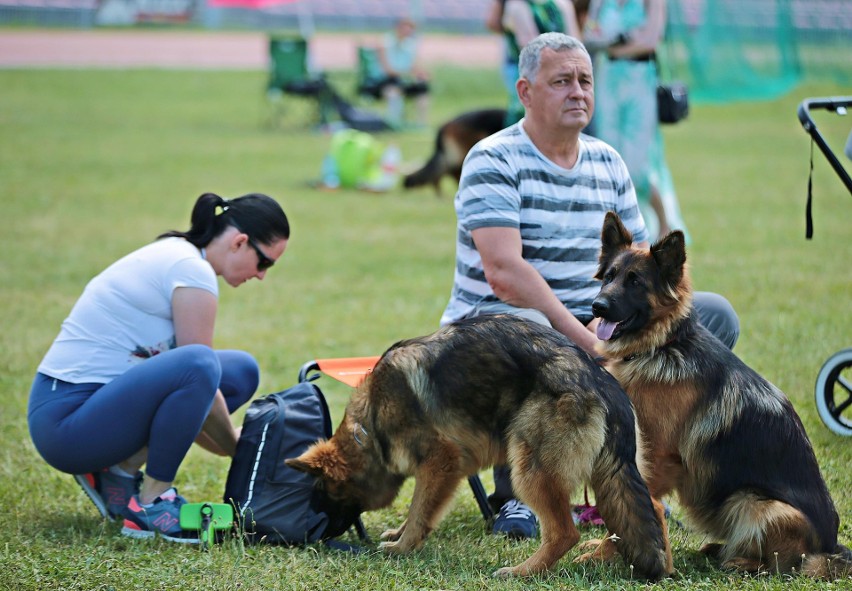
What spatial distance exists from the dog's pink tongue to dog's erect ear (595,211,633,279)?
220 mm

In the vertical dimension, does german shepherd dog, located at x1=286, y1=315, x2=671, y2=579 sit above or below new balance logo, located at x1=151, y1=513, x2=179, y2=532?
above

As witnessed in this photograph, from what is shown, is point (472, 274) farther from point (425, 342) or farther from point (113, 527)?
point (113, 527)

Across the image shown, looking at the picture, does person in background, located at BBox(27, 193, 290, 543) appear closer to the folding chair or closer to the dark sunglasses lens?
the dark sunglasses lens

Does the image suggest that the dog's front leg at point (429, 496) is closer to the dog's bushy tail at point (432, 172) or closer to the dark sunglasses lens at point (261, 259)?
the dark sunglasses lens at point (261, 259)

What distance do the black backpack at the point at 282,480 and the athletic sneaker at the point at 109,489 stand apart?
1.52ft

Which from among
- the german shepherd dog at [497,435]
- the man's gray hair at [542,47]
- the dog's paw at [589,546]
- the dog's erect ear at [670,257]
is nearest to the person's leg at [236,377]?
the german shepherd dog at [497,435]

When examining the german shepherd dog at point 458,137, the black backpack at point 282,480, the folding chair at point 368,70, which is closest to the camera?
the black backpack at point 282,480

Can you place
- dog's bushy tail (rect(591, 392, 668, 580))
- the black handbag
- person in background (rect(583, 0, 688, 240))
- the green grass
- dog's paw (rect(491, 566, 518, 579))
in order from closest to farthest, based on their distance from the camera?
1. dog's bushy tail (rect(591, 392, 668, 580))
2. dog's paw (rect(491, 566, 518, 579))
3. the green grass
4. person in background (rect(583, 0, 688, 240))
5. the black handbag

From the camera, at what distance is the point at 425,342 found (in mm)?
3844

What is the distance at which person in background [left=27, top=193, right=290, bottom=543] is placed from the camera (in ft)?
13.3

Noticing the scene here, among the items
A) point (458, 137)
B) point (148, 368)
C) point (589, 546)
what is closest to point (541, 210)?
point (589, 546)

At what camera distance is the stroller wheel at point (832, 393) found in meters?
5.13

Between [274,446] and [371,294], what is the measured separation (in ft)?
14.6

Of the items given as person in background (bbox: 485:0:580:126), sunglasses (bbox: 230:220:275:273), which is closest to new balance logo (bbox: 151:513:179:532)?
sunglasses (bbox: 230:220:275:273)
